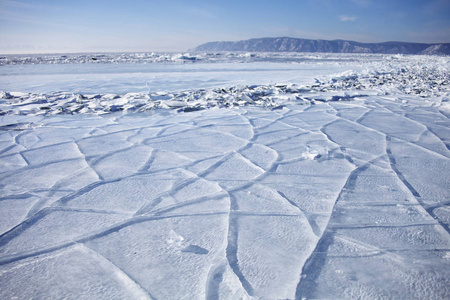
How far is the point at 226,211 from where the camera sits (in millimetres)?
1557

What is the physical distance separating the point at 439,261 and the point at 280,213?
741mm

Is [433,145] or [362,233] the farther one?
[433,145]

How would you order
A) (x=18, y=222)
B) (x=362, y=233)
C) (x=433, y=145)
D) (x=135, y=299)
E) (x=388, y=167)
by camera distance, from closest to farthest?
(x=135, y=299), (x=362, y=233), (x=18, y=222), (x=388, y=167), (x=433, y=145)

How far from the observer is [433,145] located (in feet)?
8.79

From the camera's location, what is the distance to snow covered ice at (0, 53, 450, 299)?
1.06 metres

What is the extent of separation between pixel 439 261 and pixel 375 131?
2.35 meters

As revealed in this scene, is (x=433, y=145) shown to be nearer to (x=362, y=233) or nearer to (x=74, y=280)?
(x=362, y=233)

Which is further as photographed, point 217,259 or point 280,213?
point 280,213

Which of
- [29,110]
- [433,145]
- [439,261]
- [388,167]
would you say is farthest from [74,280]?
[29,110]

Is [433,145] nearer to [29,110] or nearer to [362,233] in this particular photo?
[362,233]

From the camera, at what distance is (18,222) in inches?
57.9

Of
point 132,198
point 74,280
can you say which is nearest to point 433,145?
point 132,198

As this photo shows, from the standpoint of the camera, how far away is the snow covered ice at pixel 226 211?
1.06m

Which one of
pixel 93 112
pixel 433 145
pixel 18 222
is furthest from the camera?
pixel 93 112
